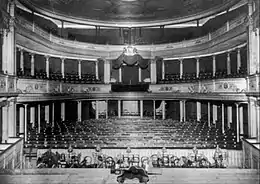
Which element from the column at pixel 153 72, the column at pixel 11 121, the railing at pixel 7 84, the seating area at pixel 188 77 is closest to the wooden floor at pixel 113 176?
the column at pixel 11 121

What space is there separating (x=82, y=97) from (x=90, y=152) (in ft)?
8.69

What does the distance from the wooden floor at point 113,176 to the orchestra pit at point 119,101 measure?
0.07 ft

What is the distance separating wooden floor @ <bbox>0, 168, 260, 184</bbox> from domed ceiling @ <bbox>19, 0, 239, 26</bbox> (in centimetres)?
575

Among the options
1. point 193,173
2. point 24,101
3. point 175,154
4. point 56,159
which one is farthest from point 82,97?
point 193,173

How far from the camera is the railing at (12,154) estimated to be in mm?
6250

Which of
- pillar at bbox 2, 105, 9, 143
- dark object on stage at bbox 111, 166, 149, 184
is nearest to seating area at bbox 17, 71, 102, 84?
pillar at bbox 2, 105, 9, 143

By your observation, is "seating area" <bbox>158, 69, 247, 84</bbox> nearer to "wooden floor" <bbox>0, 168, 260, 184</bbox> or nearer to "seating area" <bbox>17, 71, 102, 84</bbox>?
"seating area" <bbox>17, 71, 102, 84</bbox>

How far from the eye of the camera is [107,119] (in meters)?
9.05

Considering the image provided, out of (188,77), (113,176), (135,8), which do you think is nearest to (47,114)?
(113,176)

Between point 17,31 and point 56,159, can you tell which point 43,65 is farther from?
point 56,159

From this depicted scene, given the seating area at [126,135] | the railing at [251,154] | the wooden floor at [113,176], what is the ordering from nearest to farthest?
the wooden floor at [113,176] → the railing at [251,154] → the seating area at [126,135]

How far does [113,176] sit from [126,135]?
2.00 metres

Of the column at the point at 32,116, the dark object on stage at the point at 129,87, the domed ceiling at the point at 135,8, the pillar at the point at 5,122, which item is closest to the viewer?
the pillar at the point at 5,122

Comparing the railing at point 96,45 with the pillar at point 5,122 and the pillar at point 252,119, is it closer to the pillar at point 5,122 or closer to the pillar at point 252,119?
the pillar at point 5,122
